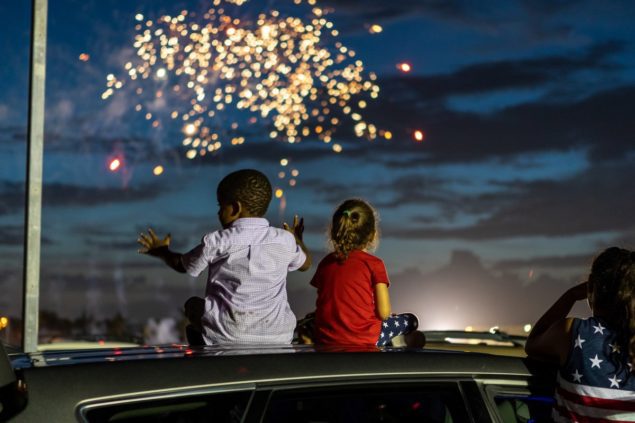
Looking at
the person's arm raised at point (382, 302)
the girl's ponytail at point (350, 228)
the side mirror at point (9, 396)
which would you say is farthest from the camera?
the girl's ponytail at point (350, 228)

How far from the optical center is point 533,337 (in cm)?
398

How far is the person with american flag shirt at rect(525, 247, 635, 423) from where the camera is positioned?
3.68 m

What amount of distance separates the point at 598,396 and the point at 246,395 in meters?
1.39

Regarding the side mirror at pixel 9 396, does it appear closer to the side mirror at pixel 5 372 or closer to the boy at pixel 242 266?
the side mirror at pixel 5 372

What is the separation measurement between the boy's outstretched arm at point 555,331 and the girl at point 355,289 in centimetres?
167

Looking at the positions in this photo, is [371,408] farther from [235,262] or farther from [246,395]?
[235,262]

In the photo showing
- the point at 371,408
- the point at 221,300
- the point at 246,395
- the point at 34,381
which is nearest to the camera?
the point at 34,381

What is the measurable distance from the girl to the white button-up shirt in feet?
2.00

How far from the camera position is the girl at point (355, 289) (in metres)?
5.71

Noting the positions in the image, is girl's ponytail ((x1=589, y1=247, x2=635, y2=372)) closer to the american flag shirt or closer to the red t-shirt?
the american flag shirt

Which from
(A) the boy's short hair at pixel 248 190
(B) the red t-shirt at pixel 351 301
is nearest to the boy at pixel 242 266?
(A) the boy's short hair at pixel 248 190

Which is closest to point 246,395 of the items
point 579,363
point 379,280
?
point 579,363

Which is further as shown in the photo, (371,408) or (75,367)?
(371,408)

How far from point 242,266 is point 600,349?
190 cm
